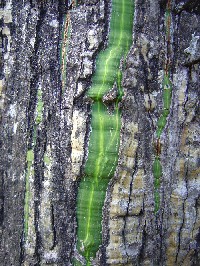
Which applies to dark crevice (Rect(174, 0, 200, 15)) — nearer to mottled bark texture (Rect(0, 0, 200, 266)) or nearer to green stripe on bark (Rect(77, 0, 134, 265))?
mottled bark texture (Rect(0, 0, 200, 266))

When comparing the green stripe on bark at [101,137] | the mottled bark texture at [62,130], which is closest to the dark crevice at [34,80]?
the mottled bark texture at [62,130]

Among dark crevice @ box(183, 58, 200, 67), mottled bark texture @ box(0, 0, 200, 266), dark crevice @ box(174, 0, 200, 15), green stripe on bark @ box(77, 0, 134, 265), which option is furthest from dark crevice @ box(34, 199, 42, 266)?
dark crevice @ box(174, 0, 200, 15)

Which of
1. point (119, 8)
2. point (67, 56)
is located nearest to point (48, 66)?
point (67, 56)

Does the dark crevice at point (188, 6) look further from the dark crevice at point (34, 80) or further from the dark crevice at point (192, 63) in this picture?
the dark crevice at point (34, 80)

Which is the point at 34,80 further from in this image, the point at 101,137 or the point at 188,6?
the point at 188,6

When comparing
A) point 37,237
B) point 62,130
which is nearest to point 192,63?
point 62,130

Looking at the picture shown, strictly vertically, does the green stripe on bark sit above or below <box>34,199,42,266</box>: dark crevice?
above

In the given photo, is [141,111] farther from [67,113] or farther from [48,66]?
[48,66]

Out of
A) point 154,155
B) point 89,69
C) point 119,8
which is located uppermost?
point 119,8
